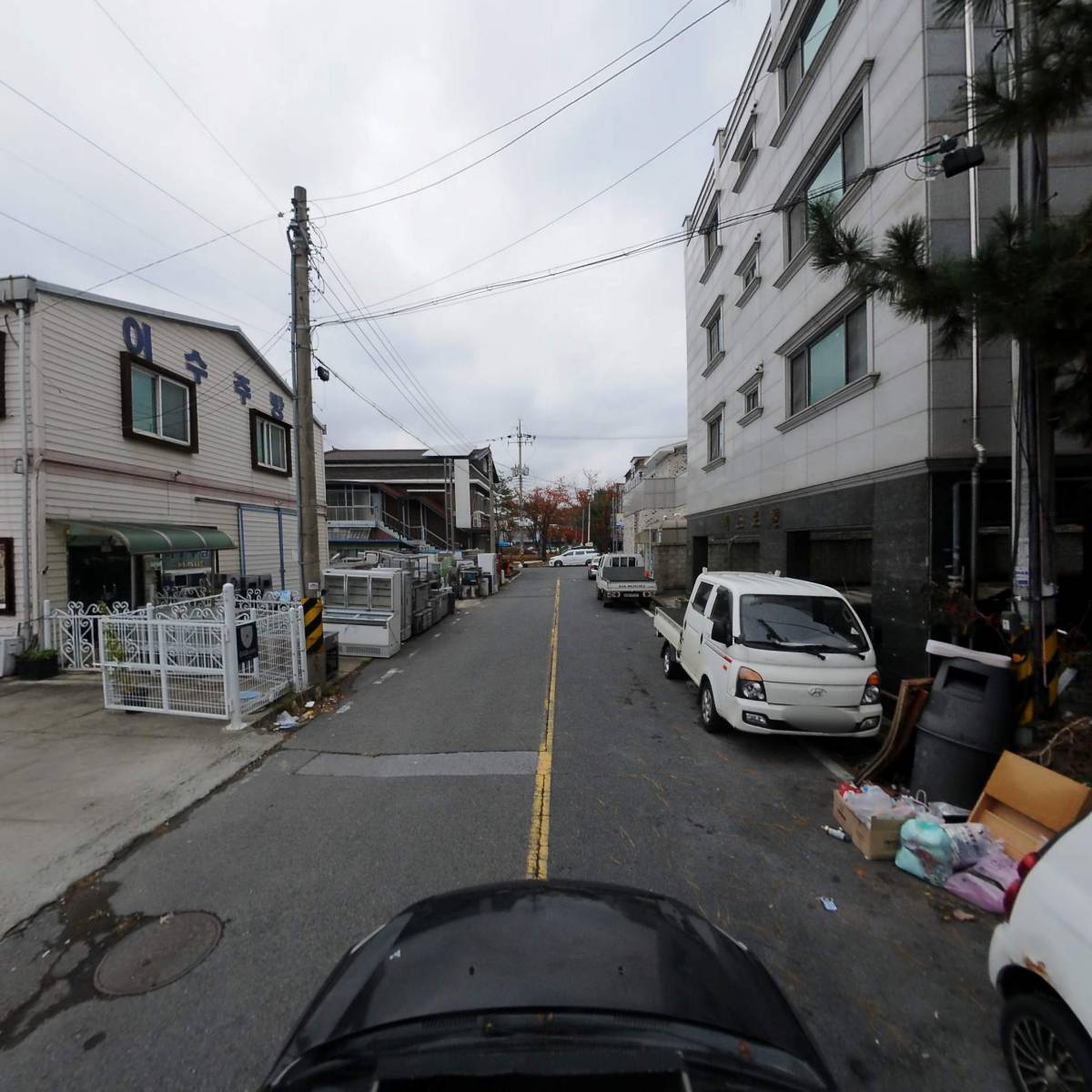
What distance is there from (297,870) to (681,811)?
9.63 ft

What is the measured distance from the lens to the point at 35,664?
9.34m

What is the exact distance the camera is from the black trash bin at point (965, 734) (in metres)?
4.46

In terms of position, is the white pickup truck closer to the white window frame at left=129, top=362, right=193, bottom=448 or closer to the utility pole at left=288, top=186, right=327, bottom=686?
the utility pole at left=288, top=186, right=327, bottom=686

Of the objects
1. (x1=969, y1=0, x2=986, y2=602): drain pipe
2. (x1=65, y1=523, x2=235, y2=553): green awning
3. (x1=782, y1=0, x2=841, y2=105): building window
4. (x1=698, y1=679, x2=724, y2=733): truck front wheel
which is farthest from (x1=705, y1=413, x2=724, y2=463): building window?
(x1=65, y1=523, x2=235, y2=553): green awning

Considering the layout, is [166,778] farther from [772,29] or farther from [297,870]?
[772,29]

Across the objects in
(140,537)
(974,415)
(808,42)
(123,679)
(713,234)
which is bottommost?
(123,679)

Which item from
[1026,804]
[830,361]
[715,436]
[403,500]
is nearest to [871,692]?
[1026,804]

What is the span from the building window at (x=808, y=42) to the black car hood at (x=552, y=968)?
12846 millimetres

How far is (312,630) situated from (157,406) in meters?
7.54

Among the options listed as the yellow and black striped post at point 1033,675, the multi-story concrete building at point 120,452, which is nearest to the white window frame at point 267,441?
the multi-story concrete building at point 120,452

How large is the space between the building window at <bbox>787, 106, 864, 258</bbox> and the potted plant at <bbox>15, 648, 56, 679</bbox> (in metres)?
13.6

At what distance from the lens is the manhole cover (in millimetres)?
2936

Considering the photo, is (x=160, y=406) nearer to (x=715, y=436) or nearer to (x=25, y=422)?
(x=25, y=422)

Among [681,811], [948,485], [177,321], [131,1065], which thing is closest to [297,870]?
[131,1065]
